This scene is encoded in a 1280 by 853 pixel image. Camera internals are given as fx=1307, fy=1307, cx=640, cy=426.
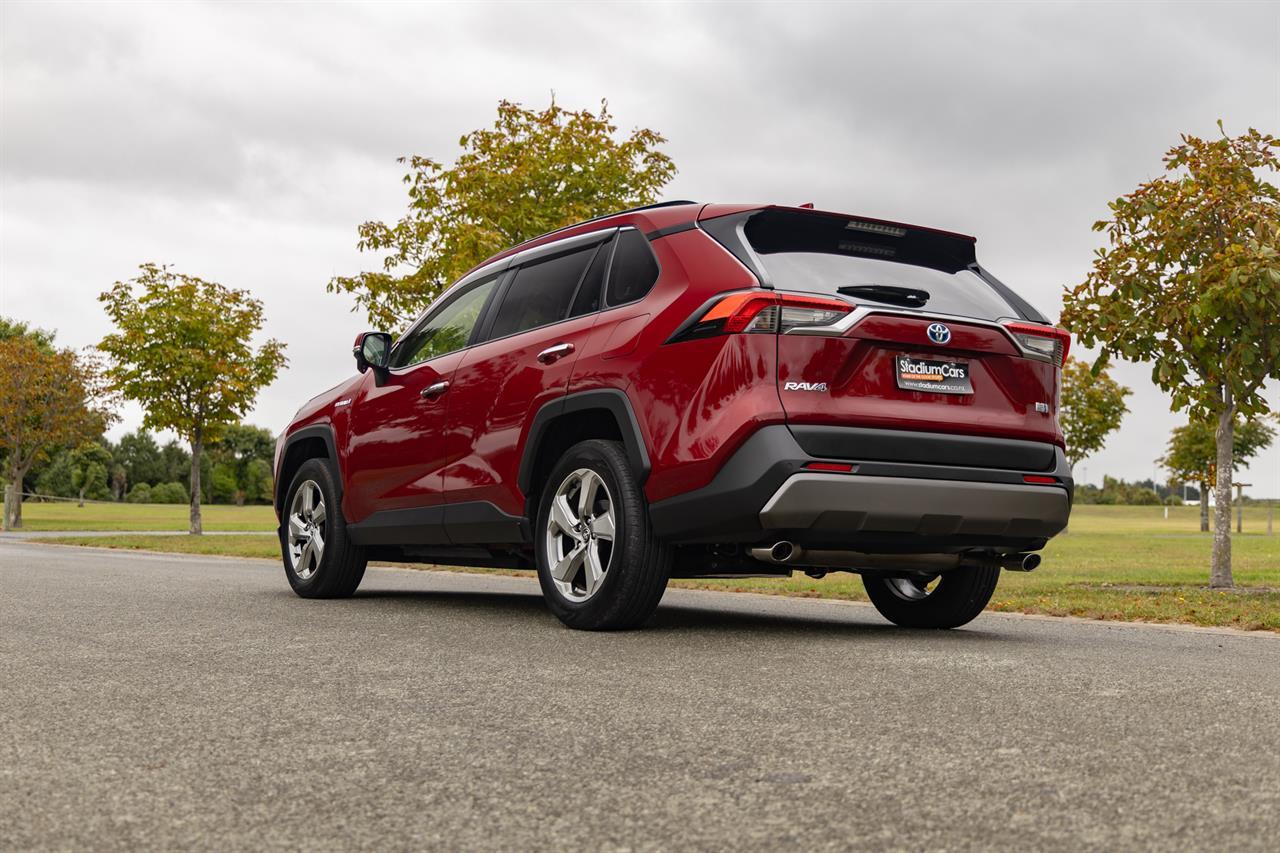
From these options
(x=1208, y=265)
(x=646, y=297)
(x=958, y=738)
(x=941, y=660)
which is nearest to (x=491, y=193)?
(x=1208, y=265)

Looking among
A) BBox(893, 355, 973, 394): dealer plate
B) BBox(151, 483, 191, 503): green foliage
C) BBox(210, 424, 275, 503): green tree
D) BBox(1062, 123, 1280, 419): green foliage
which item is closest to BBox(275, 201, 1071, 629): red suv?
BBox(893, 355, 973, 394): dealer plate

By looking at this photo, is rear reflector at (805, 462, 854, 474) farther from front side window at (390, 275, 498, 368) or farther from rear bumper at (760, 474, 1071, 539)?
front side window at (390, 275, 498, 368)

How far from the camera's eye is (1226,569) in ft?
40.3

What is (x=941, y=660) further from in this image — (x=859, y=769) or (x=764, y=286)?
(x=859, y=769)

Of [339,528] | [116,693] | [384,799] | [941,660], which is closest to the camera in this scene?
[384,799]

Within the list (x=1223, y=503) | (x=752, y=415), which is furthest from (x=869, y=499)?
(x=1223, y=503)

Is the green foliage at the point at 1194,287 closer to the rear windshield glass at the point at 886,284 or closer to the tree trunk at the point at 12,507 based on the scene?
the rear windshield glass at the point at 886,284

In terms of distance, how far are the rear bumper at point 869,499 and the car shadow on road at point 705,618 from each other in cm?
71

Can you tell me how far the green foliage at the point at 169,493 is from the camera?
272ft

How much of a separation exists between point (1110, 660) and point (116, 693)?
3849mm

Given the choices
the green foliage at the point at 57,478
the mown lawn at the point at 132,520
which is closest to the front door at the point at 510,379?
the mown lawn at the point at 132,520

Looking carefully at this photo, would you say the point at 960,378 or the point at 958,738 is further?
the point at 960,378

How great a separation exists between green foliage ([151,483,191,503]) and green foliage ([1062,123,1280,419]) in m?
78.7

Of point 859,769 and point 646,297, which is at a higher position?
point 646,297
